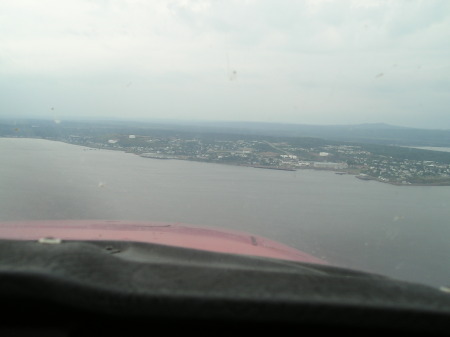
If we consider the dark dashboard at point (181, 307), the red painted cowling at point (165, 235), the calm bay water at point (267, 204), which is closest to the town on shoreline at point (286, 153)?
the calm bay water at point (267, 204)

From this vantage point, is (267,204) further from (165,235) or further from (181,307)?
(181,307)

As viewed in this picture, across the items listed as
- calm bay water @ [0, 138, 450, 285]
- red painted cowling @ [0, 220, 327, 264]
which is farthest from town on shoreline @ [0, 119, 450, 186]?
red painted cowling @ [0, 220, 327, 264]

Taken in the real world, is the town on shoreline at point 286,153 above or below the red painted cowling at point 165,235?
above

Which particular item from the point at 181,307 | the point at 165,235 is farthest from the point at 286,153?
the point at 181,307

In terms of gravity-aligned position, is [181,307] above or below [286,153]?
above

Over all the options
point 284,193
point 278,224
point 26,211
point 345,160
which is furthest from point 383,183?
point 26,211

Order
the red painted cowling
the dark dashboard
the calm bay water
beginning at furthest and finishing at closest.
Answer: the calm bay water → the red painted cowling → the dark dashboard

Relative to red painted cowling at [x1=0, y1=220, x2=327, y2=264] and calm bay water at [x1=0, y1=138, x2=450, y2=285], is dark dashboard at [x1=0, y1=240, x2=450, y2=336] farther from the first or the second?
calm bay water at [x1=0, y1=138, x2=450, y2=285]

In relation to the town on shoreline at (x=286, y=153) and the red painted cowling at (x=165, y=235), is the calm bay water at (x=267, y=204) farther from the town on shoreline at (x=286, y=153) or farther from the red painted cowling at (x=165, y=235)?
the red painted cowling at (x=165, y=235)

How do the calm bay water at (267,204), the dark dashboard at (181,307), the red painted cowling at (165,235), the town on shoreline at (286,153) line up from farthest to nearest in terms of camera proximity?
the town on shoreline at (286,153) → the calm bay water at (267,204) → the red painted cowling at (165,235) → the dark dashboard at (181,307)
